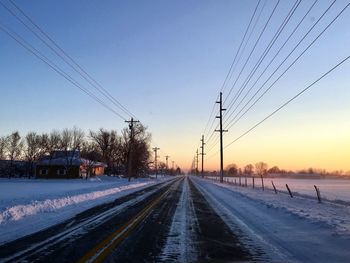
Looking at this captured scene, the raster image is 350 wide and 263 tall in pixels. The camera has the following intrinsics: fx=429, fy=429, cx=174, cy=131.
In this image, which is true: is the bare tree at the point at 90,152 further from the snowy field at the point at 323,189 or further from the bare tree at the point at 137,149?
the snowy field at the point at 323,189

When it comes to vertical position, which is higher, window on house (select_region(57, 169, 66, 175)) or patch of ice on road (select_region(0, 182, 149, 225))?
window on house (select_region(57, 169, 66, 175))

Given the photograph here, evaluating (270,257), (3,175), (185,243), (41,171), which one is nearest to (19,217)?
(185,243)

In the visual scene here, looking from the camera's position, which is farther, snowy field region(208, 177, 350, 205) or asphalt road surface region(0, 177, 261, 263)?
snowy field region(208, 177, 350, 205)

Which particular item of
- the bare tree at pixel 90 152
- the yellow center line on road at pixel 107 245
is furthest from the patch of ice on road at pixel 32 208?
the bare tree at pixel 90 152

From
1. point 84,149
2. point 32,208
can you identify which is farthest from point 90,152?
point 32,208

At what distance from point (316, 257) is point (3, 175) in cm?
11331

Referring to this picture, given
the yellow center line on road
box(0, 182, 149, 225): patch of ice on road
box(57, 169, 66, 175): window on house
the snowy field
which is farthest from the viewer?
box(57, 169, 66, 175): window on house

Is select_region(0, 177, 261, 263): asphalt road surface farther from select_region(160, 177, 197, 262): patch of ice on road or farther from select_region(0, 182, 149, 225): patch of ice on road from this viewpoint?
select_region(0, 182, 149, 225): patch of ice on road

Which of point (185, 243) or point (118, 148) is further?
point (118, 148)

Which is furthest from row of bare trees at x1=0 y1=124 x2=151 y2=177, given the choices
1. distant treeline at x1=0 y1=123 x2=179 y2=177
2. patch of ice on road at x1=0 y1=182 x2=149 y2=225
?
patch of ice on road at x1=0 y1=182 x2=149 y2=225

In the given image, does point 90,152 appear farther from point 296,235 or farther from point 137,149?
point 296,235

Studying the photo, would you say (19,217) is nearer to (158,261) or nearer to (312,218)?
(158,261)

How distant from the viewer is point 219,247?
9.69 m

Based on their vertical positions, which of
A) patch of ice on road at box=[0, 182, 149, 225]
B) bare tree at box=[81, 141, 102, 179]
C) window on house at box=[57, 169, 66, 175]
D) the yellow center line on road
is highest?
bare tree at box=[81, 141, 102, 179]
